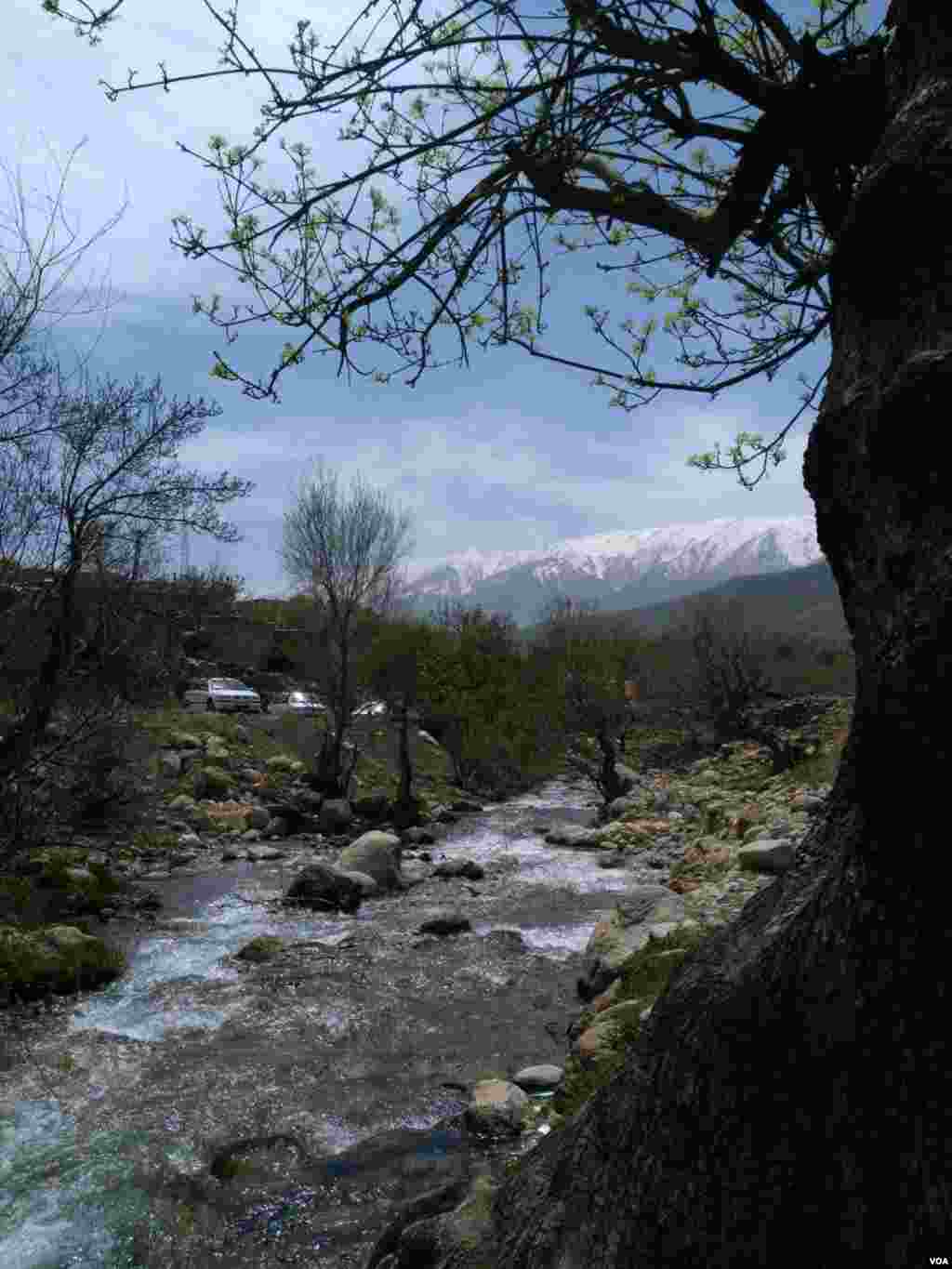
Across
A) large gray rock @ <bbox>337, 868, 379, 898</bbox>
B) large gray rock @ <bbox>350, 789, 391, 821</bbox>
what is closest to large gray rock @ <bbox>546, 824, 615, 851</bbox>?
large gray rock @ <bbox>350, 789, 391, 821</bbox>

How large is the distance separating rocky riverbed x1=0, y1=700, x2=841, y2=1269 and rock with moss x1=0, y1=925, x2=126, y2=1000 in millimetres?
389

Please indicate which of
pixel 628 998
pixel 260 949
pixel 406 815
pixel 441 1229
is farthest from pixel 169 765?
pixel 441 1229

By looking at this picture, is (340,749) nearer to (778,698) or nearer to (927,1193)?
(778,698)

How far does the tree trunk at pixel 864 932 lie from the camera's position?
1.47 m

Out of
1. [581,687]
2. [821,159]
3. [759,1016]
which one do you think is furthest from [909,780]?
[581,687]

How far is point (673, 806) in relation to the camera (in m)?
23.0

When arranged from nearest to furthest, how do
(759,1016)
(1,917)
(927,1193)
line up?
(927,1193) → (759,1016) → (1,917)

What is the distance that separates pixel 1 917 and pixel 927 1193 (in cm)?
1244

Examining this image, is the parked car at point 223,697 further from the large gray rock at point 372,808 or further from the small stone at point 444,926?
the small stone at point 444,926

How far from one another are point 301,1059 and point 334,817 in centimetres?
1444

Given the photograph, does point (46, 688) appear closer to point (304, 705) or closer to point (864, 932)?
point (864, 932)

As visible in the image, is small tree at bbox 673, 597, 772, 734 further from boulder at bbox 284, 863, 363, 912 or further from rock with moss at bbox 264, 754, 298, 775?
boulder at bbox 284, 863, 363, 912

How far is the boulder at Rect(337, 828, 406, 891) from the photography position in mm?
16234

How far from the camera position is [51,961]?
34.8 ft
